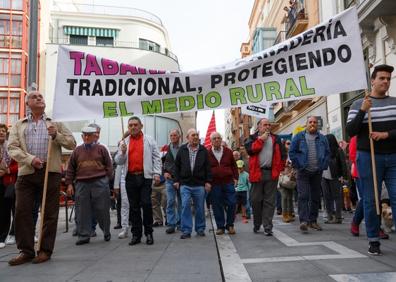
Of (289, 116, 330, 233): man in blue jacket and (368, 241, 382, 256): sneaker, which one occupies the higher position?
(289, 116, 330, 233): man in blue jacket

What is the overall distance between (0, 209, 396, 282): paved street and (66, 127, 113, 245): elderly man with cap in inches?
20.9

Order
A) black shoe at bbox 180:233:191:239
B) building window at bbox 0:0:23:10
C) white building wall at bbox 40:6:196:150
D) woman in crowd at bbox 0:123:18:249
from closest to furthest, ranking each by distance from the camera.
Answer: woman in crowd at bbox 0:123:18:249, black shoe at bbox 180:233:191:239, white building wall at bbox 40:6:196:150, building window at bbox 0:0:23:10

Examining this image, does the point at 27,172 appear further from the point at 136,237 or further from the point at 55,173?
the point at 136,237

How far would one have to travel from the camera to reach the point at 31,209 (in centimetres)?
547

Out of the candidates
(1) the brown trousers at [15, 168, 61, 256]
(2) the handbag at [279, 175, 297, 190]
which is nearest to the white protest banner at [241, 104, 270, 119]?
(2) the handbag at [279, 175, 297, 190]

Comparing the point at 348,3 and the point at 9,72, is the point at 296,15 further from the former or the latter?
the point at 9,72

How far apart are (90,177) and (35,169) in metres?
1.85

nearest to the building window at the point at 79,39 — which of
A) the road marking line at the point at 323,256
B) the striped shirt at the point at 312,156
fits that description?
the striped shirt at the point at 312,156

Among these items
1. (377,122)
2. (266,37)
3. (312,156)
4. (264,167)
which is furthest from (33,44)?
(266,37)

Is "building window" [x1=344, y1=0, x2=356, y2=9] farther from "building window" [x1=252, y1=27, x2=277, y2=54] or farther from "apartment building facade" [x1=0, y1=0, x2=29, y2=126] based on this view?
"apartment building facade" [x1=0, y1=0, x2=29, y2=126]

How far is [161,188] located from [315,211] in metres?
3.61

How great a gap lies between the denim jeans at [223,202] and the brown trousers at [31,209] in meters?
2.89

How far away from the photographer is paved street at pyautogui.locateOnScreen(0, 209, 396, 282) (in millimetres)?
4258

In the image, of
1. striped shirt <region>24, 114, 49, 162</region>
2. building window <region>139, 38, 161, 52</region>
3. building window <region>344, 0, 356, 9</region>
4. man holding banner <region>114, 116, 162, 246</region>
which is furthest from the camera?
building window <region>139, 38, 161, 52</region>
